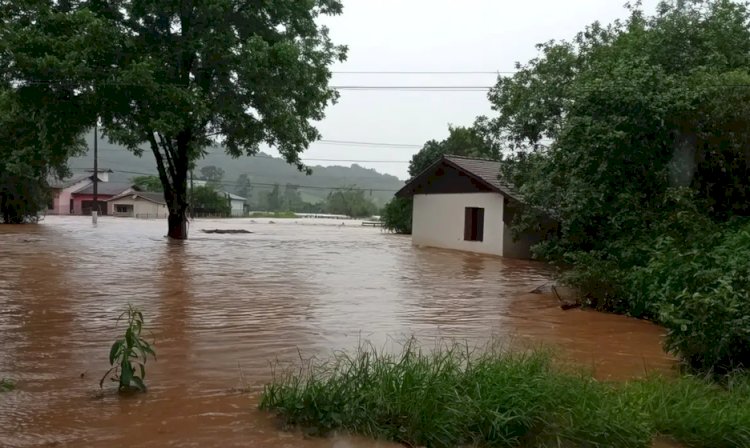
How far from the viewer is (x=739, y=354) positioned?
6.93m

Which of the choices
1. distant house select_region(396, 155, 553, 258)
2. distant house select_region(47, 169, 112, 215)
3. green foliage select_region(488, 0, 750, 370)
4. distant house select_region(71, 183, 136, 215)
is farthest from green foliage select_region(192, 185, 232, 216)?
green foliage select_region(488, 0, 750, 370)

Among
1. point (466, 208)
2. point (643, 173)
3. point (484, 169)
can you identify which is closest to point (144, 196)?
point (466, 208)

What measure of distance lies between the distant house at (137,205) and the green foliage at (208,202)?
3.90 meters

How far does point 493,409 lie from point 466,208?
23266 mm

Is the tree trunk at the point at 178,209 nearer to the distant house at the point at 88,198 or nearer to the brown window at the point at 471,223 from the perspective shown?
the brown window at the point at 471,223

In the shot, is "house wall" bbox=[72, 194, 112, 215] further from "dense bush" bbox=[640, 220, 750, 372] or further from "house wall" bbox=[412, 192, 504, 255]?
"dense bush" bbox=[640, 220, 750, 372]

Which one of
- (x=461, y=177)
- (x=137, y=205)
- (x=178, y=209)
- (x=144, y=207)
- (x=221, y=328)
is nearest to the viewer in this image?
(x=221, y=328)

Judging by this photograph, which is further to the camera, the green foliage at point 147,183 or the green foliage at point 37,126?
the green foliage at point 147,183

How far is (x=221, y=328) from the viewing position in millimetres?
9414

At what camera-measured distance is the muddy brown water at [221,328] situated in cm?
503

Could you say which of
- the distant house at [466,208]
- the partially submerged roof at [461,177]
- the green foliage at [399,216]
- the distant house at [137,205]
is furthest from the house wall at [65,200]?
the partially submerged roof at [461,177]

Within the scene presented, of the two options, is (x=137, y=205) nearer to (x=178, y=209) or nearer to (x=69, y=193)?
(x=69, y=193)

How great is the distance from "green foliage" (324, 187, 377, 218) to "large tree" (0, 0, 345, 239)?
76.1 meters

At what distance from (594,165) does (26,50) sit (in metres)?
18.1
